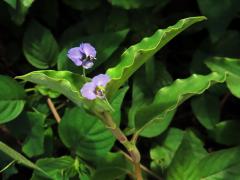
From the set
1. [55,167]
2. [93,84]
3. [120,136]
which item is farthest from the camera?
[55,167]

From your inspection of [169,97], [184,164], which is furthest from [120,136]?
[184,164]

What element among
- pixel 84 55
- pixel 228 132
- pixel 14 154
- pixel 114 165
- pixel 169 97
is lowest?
pixel 228 132

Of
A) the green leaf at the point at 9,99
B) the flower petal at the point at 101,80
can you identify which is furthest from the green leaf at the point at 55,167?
the flower petal at the point at 101,80

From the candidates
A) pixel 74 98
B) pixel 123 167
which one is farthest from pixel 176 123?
pixel 74 98

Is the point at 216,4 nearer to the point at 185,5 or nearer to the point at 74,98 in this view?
the point at 185,5

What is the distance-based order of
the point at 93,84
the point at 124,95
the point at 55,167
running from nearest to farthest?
the point at 93,84 → the point at 55,167 → the point at 124,95

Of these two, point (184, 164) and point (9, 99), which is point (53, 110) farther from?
point (184, 164)

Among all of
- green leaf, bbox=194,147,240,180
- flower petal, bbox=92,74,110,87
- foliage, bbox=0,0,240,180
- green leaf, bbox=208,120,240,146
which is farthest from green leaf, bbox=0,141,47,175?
green leaf, bbox=208,120,240,146
